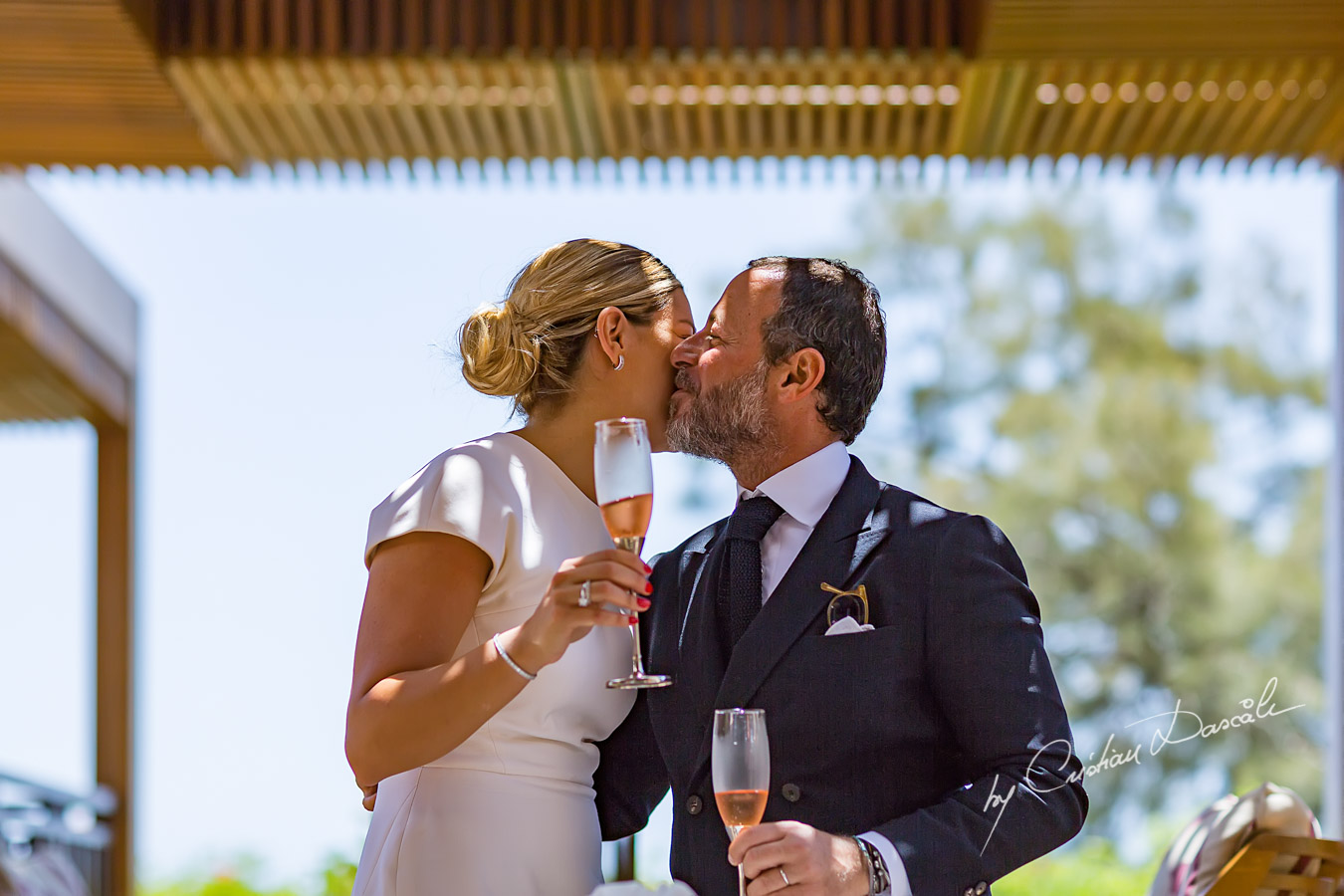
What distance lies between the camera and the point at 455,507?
231 centimetres

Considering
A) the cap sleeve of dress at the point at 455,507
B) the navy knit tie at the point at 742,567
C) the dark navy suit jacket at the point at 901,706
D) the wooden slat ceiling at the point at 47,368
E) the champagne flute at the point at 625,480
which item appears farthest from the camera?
the wooden slat ceiling at the point at 47,368

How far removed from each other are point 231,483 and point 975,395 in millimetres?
11637

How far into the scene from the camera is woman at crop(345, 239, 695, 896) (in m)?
2.09

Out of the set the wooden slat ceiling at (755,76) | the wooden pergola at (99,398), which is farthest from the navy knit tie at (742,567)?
the wooden pergola at (99,398)

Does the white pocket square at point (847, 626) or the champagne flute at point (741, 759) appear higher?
the white pocket square at point (847, 626)

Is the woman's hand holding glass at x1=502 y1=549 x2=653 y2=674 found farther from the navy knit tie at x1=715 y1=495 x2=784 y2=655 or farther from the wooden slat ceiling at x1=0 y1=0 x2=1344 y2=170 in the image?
the wooden slat ceiling at x1=0 y1=0 x2=1344 y2=170

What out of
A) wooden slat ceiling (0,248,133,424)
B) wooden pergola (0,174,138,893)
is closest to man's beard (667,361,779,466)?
wooden slat ceiling (0,248,133,424)

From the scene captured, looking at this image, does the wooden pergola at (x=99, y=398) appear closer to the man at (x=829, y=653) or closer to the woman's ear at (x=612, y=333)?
Result: the woman's ear at (x=612, y=333)

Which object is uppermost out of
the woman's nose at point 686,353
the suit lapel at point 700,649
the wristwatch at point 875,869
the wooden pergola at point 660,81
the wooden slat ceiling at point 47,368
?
the wooden pergola at point 660,81

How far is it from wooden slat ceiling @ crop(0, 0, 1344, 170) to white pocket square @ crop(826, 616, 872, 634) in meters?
2.70

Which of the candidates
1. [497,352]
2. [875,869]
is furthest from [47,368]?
[875,869]

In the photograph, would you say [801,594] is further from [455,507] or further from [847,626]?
[455,507]

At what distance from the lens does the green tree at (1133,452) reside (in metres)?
17.7

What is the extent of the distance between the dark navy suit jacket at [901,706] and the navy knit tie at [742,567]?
27mm
